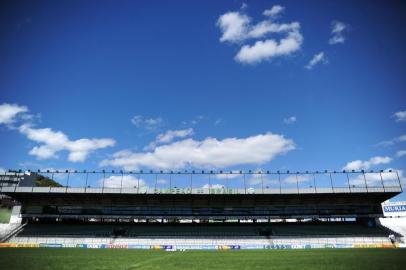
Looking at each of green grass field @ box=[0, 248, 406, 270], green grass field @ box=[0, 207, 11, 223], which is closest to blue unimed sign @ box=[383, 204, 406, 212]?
green grass field @ box=[0, 248, 406, 270]

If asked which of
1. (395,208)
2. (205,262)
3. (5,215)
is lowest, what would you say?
(205,262)

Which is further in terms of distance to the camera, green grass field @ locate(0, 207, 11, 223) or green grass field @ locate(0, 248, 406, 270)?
green grass field @ locate(0, 207, 11, 223)

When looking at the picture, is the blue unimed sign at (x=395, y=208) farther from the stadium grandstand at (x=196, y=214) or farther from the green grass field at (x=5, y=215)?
the green grass field at (x=5, y=215)

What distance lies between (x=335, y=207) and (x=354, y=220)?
569 cm

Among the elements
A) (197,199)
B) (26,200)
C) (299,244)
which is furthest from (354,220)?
(26,200)

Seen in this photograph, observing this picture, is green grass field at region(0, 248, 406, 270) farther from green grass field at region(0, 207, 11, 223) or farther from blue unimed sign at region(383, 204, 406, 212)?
blue unimed sign at region(383, 204, 406, 212)

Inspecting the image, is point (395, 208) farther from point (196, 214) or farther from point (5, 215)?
point (5, 215)

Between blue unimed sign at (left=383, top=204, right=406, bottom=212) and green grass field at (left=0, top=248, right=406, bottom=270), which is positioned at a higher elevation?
blue unimed sign at (left=383, top=204, right=406, bottom=212)

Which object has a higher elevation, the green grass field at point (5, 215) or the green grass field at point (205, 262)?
the green grass field at point (5, 215)

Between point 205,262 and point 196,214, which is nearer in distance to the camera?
point 205,262

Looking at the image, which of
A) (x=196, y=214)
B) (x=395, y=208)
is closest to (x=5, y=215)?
(x=196, y=214)

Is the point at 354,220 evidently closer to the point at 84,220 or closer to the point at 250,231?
the point at 250,231

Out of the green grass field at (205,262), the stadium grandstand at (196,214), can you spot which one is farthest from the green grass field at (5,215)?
the green grass field at (205,262)

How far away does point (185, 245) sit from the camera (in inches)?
1929
